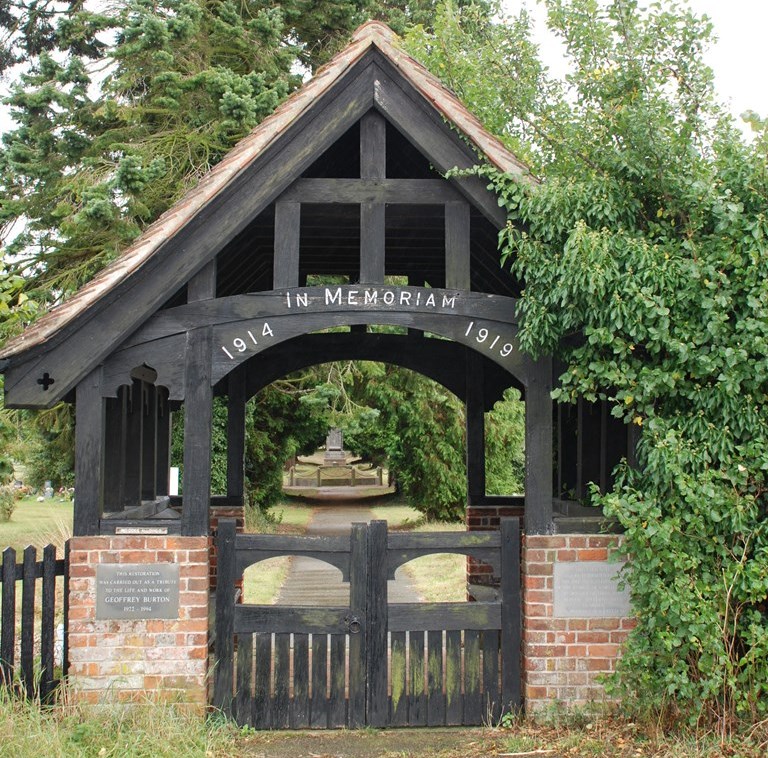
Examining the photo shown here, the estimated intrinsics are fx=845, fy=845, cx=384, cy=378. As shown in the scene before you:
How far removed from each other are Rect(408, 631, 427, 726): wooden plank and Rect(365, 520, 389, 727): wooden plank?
0.59 feet

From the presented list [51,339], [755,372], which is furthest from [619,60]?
[51,339]

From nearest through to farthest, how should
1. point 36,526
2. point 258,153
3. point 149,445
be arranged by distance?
point 258,153
point 149,445
point 36,526

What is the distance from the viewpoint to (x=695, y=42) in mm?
5281

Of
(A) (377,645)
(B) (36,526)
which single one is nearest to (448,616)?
(A) (377,645)

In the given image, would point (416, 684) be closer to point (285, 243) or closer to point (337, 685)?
point (337, 685)

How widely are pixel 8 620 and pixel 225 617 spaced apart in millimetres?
1455

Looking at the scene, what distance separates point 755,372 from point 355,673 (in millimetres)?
3283

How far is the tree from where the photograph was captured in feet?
16.7

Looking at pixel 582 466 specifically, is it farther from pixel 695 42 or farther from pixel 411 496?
pixel 411 496

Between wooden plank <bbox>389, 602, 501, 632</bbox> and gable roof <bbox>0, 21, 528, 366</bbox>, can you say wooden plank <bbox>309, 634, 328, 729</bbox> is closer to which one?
wooden plank <bbox>389, 602, 501, 632</bbox>

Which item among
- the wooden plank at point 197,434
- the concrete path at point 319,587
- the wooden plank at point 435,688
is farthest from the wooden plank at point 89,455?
the concrete path at point 319,587

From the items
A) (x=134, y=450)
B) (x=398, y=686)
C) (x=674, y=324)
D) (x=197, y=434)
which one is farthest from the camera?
(x=134, y=450)

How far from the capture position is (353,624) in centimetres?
582

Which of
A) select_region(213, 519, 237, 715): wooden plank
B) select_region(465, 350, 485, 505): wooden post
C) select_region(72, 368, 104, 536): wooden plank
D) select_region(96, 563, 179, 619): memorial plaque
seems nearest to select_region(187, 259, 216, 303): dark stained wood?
select_region(72, 368, 104, 536): wooden plank
